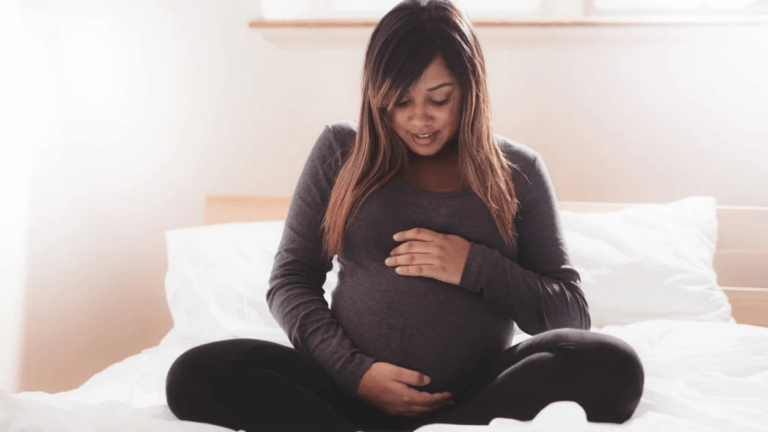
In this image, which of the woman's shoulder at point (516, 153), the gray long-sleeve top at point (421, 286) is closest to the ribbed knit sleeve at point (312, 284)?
the gray long-sleeve top at point (421, 286)

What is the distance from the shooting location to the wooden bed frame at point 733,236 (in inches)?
71.0

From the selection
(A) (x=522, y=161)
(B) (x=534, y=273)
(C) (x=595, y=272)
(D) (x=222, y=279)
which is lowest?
(D) (x=222, y=279)

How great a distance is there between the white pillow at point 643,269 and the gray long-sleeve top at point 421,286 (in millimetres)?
456

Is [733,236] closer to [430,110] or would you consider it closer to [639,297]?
[639,297]

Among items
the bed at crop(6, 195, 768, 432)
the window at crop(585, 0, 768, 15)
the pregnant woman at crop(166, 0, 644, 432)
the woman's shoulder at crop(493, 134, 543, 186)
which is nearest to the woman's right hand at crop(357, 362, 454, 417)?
the pregnant woman at crop(166, 0, 644, 432)

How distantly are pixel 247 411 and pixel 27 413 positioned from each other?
0.87 ft

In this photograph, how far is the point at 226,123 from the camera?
2043 mm

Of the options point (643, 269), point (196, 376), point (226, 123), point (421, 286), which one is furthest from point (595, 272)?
point (226, 123)

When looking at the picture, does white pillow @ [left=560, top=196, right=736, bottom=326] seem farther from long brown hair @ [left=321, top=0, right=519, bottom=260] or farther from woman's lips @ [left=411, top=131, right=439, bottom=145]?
woman's lips @ [left=411, top=131, right=439, bottom=145]

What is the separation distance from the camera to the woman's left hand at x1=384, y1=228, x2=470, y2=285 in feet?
3.43

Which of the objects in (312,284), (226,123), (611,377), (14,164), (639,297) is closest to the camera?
(611,377)

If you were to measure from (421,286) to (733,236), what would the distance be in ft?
3.65

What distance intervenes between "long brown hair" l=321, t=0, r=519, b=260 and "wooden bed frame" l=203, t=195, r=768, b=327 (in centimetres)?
78

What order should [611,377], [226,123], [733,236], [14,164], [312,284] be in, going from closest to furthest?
1. [611,377]
2. [312,284]
3. [14,164]
4. [733,236]
5. [226,123]
